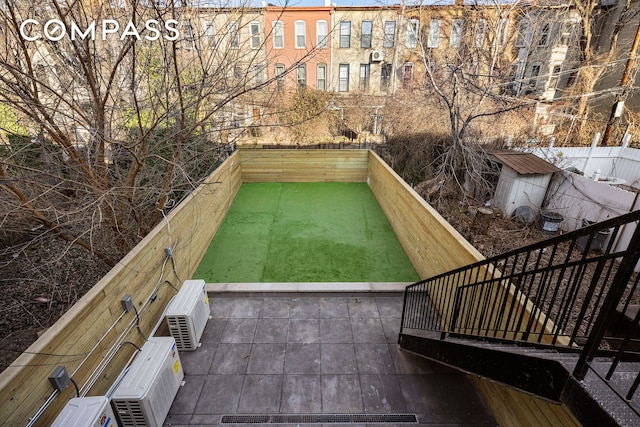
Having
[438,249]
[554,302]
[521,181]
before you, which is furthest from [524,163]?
[554,302]

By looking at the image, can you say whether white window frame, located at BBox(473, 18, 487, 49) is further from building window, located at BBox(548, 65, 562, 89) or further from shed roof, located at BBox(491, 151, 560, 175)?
shed roof, located at BBox(491, 151, 560, 175)

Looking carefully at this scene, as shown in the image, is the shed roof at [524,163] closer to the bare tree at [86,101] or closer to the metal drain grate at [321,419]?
the metal drain grate at [321,419]

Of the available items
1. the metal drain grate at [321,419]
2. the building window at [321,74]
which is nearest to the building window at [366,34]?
the building window at [321,74]

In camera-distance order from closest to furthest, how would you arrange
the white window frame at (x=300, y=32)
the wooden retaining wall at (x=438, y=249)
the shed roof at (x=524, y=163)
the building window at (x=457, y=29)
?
the wooden retaining wall at (x=438, y=249) < the shed roof at (x=524, y=163) < the building window at (x=457, y=29) < the white window frame at (x=300, y=32)

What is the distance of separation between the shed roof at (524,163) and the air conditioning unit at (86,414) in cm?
751

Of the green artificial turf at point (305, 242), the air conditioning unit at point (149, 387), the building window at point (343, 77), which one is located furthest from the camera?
the building window at point (343, 77)

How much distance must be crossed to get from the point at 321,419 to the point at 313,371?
0.54 metres

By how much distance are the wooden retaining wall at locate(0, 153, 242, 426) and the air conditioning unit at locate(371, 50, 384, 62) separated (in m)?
14.6

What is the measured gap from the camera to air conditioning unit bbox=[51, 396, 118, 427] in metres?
2.02

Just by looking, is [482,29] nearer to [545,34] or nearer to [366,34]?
[545,34]

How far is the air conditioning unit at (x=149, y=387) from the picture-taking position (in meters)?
2.51

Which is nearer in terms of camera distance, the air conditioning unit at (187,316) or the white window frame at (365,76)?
the air conditioning unit at (187,316)

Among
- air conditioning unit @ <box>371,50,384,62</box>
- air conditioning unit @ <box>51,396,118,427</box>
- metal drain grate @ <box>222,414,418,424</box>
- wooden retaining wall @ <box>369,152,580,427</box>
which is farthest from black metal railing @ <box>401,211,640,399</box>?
air conditioning unit @ <box>371,50,384,62</box>

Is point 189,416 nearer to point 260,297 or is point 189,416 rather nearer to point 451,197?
point 260,297
